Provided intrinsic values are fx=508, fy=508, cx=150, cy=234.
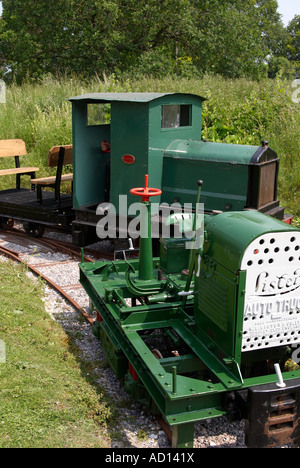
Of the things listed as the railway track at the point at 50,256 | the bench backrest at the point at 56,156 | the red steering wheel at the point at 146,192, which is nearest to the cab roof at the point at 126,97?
the bench backrest at the point at 56,156

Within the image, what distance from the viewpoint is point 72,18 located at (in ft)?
76.0

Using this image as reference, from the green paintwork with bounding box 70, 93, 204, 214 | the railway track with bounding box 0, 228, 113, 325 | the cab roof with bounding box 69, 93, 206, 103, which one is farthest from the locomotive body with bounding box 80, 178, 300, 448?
the cab roof with bounding box 69, 93, 206, 103

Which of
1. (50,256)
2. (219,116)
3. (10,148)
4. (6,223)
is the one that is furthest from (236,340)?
(219,116)

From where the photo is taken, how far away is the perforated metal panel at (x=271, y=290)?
11.9 feet

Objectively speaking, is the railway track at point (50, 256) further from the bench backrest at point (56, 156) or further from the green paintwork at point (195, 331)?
the green paintwork at point (195, 331)

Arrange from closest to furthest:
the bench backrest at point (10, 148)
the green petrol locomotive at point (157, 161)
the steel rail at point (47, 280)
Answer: the steel rail at point (47, 280), the green petrol locomotive at point (157, 161), the bench backrest at point (10, 148)

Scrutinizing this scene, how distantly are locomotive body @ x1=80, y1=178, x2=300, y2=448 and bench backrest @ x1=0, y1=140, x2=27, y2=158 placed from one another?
316 inches

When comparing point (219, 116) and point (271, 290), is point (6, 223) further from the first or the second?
point (271, 290)

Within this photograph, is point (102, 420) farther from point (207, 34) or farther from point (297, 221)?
point (207, 34)

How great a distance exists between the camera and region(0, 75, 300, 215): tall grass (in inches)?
469

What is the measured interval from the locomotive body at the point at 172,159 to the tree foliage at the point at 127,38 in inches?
577

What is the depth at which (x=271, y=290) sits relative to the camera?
147 inches
